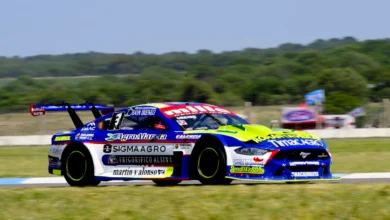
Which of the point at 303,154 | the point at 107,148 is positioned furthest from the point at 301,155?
the point at 107,148

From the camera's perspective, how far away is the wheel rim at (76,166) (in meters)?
11.4

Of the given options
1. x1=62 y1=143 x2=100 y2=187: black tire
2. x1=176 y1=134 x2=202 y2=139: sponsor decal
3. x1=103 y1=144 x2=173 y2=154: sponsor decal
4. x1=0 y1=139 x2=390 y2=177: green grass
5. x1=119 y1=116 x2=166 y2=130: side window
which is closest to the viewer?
x1=176 y1=134 x2=202 y2=139: sponsor decal

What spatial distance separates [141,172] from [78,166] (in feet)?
3.96

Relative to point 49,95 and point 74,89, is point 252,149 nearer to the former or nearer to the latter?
point 49,95

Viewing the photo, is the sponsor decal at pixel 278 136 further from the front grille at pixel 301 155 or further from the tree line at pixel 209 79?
the tree line at pixel 209 79

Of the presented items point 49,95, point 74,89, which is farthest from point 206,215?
point 74,89

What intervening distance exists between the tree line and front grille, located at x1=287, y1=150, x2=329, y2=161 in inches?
526

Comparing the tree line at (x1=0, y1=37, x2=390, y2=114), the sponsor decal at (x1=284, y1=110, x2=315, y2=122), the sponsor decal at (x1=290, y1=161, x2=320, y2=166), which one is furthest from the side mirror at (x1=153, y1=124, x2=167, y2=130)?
the sponsor decal at (x1=284, y1=110, x2=315, y2=122)

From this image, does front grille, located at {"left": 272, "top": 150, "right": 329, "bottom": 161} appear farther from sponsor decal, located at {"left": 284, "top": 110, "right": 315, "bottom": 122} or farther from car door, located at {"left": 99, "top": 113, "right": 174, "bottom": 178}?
sponsor decal, located at {"left": 284, "top": 110, "right": 315, "bottom": 122}

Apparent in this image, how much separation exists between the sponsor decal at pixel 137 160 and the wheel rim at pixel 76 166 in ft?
1.63

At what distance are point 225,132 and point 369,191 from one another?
2.47 meters

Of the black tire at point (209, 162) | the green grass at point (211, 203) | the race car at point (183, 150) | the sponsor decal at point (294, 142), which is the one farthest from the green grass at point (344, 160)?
the green grass at point (211, 203)

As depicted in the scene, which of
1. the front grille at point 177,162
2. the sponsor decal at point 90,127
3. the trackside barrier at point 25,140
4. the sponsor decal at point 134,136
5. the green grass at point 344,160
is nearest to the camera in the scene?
the front grille at point 177,162

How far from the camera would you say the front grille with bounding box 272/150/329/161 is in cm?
968
